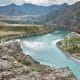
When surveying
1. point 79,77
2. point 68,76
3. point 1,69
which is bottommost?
point 79,77

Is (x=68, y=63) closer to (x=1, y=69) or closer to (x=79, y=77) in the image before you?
(x=79, y=77)

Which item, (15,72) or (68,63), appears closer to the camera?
(15,72)

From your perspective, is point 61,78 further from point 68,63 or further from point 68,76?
point 68,63

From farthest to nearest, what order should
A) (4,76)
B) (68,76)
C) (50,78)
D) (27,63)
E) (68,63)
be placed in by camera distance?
1. (68,63)
2. (27,63)
3. (68,76)
4. (50,78)
5. (4,76)

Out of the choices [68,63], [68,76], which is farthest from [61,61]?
[68,76]

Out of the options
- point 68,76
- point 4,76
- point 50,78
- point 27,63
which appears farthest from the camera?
point 27,63

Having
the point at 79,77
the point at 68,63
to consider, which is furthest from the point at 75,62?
the point at 79,77

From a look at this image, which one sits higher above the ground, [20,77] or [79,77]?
[20,77]

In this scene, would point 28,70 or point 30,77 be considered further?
point 28,70

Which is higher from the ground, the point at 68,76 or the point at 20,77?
the point at 20,77
